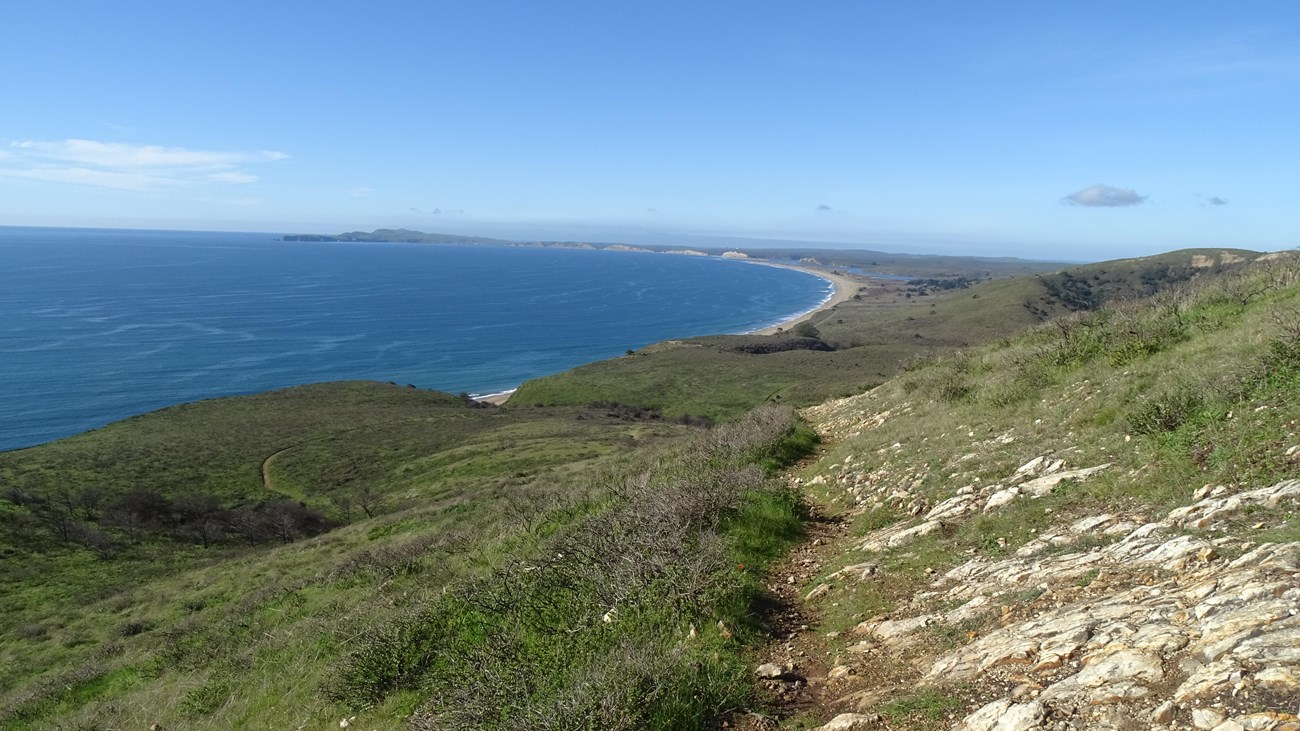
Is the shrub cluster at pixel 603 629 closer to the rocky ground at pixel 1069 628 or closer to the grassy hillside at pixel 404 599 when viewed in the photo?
the grassy hillside at pixel 404 599

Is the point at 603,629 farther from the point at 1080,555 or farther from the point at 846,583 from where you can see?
the point at 1080,555

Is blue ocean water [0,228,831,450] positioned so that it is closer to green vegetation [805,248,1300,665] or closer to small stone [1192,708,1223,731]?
green vegetation [805,248,1300,665]

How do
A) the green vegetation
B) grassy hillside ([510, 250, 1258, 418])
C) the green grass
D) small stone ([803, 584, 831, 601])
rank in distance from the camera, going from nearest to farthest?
the green grass → the green vegetation → small stone ([803, 584, 831, 601]) → grassy hillside ([510, 250, 1258, 418])

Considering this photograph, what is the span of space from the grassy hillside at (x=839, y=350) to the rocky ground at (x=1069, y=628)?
19269 millimetres

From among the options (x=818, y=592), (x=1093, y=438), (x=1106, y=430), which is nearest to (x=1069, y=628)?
(x=818, y=592)

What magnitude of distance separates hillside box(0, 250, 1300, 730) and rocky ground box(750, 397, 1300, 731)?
27 mm

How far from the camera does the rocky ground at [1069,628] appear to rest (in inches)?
150

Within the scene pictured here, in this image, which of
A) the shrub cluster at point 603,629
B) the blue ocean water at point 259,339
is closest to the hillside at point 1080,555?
the shrub cluster at point 603,629

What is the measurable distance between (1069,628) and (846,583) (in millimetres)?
3039

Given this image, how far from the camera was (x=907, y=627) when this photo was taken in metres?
6.26

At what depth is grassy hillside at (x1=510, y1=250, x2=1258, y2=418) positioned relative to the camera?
251 feet

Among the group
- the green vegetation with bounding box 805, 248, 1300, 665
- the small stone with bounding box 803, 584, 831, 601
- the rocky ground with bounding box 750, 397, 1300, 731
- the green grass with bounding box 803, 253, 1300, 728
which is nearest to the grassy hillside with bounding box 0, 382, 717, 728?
the small stone with bounding box 803, 584, 831, 601

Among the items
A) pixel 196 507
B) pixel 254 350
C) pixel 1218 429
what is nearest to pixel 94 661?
pixel 1218 429

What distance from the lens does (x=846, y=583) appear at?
7.79m
